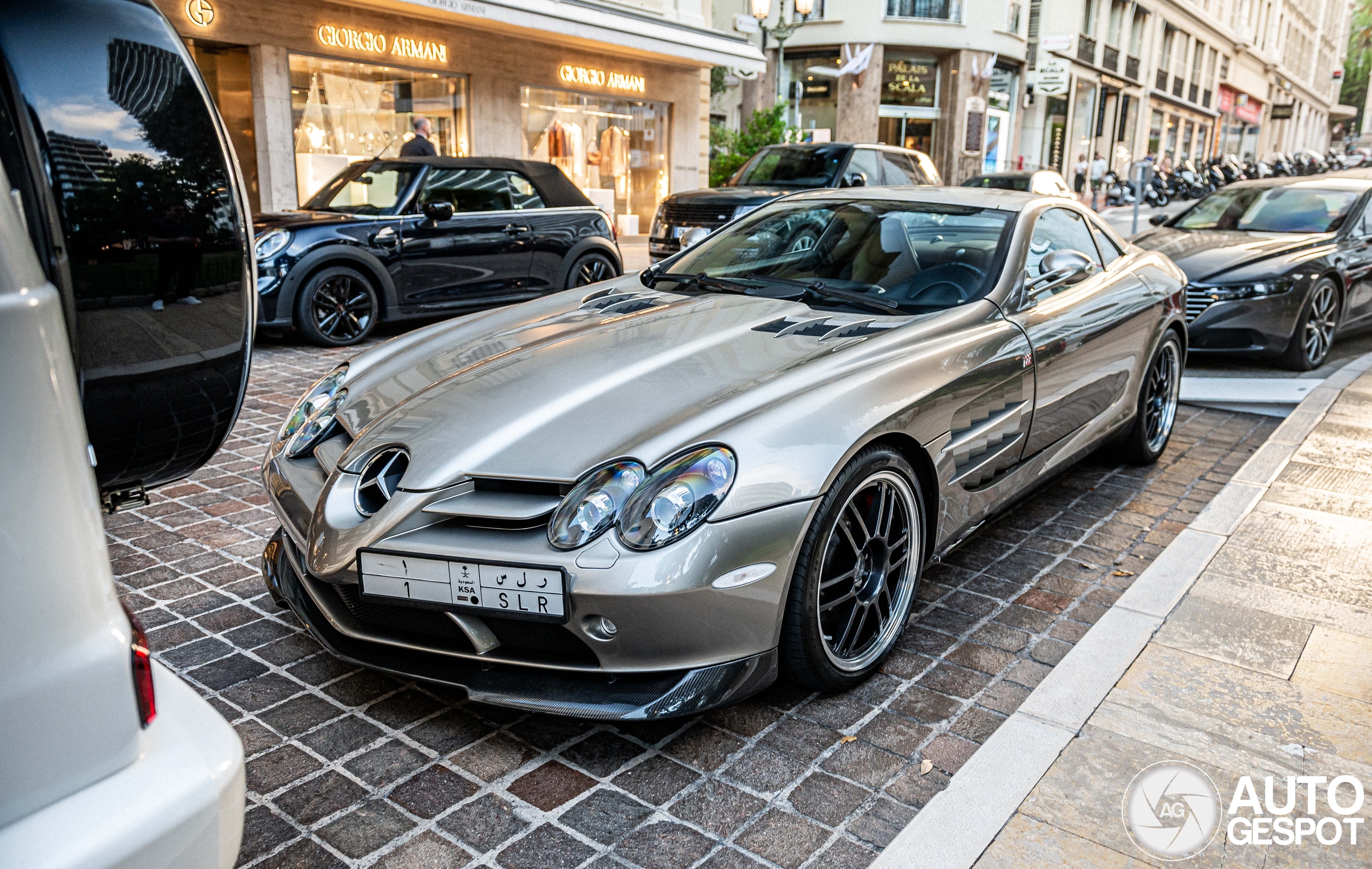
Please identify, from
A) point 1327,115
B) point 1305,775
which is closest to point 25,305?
point 1305,775

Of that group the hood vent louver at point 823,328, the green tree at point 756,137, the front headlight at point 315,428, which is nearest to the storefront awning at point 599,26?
the green tree at point 756,137

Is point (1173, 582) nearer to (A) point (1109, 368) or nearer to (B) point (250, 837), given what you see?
(A) point (1109, 368)

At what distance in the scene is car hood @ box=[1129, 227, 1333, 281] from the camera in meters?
7.72

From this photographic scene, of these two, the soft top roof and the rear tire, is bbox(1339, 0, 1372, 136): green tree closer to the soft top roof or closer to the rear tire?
the soft top roof

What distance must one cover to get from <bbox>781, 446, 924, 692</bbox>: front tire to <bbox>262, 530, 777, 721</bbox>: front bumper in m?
0.16

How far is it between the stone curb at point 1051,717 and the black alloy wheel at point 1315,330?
12.7 feet

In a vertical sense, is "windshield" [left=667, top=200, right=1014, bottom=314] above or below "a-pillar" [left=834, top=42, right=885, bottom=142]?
below

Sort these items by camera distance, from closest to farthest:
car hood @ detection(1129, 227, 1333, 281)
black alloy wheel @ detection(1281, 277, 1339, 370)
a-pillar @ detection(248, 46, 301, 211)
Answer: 1. black alloy wheel @ detection(1281, 277, 1339, 370)
2. car hood @ detection(1129, 227, 1333, 281)
3. a-pillar @ detection(248, 46, 301, 211)

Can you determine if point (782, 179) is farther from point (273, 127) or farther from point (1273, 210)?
point (273, 127)

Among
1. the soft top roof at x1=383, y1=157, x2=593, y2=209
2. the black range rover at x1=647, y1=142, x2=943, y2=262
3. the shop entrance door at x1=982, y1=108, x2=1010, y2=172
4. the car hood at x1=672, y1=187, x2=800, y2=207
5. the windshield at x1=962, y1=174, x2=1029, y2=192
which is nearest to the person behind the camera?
the soft top roof at x1=383, y1=157, x2=593, y2=209

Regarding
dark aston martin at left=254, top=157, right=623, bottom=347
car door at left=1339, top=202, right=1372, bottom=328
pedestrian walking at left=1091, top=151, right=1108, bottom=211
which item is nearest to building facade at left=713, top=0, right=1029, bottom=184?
pedestrian walking at left=1091, top=151, right=1108, bottom=211

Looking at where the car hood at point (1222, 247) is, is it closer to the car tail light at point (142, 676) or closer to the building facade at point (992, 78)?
the car tail light at point (142, 676)

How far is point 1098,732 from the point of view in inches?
104

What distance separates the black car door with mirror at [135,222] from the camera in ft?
4.21
